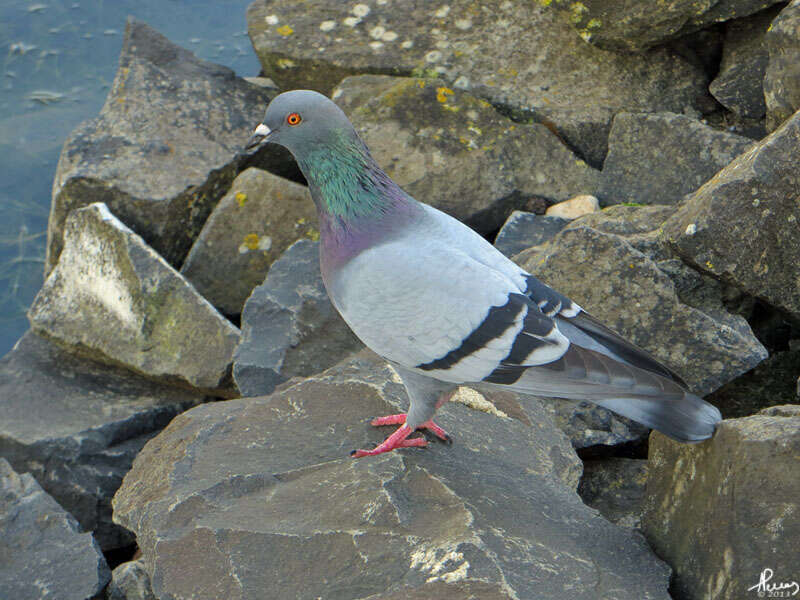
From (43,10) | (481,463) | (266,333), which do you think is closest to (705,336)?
(481,463)

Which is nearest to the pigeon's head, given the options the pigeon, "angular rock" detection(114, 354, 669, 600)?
the pigeon

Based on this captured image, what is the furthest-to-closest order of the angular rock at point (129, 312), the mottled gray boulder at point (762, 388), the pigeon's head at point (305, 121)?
the angular rock at point (129, 312)
the mottled gray boulder at point (762, 388)
the pigeon's head at point (305, 121)

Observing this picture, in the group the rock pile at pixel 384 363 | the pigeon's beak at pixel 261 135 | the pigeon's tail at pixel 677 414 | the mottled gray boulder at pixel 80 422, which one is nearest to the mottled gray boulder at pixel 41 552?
the rock pile at pixel 384 363

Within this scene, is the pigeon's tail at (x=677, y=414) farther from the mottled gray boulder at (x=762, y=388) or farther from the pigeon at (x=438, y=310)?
the mottled gray boulder at (x=762, y=388)

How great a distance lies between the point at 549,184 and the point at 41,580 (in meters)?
3.73

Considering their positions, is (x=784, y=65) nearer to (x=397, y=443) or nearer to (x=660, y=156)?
(x=660, y=156)

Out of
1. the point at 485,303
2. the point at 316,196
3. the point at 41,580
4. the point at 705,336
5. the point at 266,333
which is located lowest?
the point at 41,580

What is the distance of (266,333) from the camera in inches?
186

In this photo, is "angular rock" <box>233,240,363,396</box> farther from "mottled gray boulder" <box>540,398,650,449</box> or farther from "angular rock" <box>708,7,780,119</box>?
"angular rock" <box>708,7,780,119</box>

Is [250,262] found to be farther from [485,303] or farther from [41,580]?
[485,303]

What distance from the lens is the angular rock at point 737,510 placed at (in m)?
2.54

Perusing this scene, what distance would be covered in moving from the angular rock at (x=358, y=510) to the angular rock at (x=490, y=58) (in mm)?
2884

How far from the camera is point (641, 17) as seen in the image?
539 centimetres

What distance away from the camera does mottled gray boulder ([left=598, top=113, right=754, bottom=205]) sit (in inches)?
202
